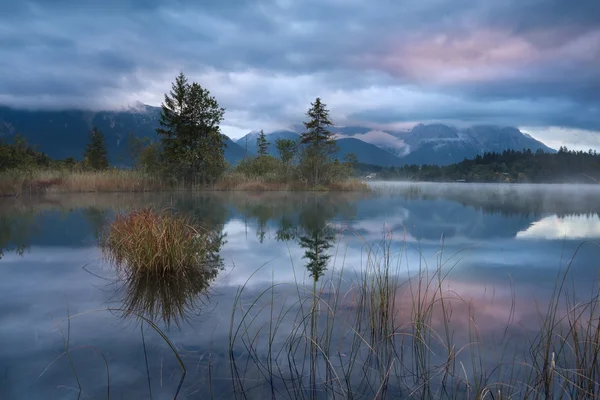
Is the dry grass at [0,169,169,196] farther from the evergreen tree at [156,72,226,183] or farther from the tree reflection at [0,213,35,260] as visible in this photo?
the tree reflection at [0,213,35,260]

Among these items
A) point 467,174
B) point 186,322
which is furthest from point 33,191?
point 467,174

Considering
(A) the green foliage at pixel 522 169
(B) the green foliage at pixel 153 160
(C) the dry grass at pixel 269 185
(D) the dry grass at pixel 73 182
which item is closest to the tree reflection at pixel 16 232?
(D) the dry grass at pixel 73 182

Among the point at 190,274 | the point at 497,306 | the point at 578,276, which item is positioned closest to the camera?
the point at 497,306

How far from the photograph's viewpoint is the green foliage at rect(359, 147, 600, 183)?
83.9 m

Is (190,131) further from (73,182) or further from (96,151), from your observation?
(96,151)

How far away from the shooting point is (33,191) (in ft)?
77.9

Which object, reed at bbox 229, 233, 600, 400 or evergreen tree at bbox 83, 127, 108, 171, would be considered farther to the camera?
evergreen tree at bbox 83, 127, 108, 171

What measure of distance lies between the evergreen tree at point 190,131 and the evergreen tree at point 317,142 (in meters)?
8.33

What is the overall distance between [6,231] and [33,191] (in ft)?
52.9

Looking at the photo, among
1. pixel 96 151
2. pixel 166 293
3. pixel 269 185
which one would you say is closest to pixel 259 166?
pixel 269 185

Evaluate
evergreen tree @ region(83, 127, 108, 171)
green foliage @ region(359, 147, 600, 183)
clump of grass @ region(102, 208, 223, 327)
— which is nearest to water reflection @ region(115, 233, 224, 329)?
clump of grass @ region(102, 208, 223, 327)

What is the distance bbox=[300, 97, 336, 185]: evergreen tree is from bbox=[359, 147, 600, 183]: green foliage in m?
63.7

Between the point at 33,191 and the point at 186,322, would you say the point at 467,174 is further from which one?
the point at 186,322

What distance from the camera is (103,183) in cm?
2570
